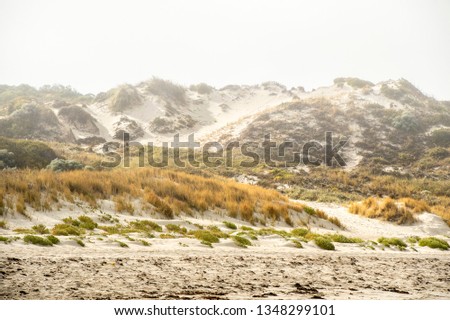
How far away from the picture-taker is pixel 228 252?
9977mm

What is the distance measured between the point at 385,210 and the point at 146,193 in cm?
1586

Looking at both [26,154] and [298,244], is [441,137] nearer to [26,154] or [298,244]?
[298,244]

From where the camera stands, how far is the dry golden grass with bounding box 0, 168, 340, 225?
49.7 feet

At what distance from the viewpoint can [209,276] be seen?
23.4 ft

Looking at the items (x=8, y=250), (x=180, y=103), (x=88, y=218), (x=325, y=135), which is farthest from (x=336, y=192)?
(x=180, y=103)

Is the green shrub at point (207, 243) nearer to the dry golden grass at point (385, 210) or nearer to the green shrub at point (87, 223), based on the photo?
the green shrub at point (87, 223)

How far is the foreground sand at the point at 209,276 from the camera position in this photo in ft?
18.8

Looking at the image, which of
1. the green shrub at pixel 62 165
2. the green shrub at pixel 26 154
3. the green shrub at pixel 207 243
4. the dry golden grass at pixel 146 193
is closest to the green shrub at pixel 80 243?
the green shrub at pixel 207 243

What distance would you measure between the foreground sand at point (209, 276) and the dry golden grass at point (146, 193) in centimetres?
747

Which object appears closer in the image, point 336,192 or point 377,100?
point 336,192

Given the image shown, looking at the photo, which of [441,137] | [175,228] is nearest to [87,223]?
[175,228]

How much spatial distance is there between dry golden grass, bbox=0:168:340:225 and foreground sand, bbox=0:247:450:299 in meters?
7.47
